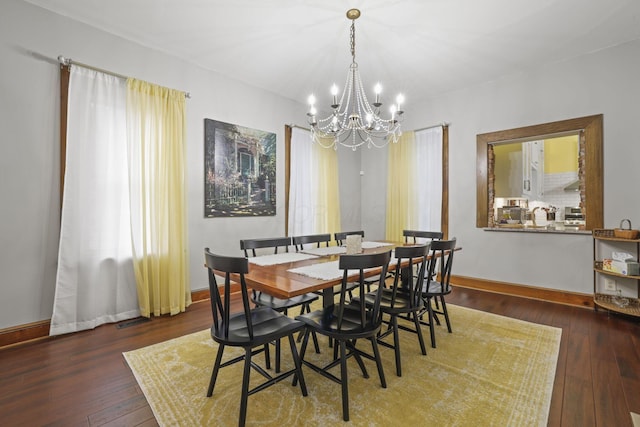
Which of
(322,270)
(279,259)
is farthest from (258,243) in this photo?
(322,270)

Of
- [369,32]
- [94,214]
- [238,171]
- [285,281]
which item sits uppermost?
[369,32]

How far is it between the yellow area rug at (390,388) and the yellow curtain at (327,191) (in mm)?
2705

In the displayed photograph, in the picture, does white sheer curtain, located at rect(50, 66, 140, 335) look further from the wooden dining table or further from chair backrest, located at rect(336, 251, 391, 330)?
chair backrest, located at rect(336, 251, 391, 330)

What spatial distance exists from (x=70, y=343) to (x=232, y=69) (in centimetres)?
333

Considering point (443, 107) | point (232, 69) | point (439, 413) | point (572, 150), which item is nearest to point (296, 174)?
point (232, 69)

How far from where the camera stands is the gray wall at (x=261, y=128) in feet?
8.15

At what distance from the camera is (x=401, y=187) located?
5000 millimetres

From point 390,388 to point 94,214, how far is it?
3.02 metres

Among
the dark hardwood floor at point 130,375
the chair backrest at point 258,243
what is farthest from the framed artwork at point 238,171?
the dark hardwood floor at point 130,375

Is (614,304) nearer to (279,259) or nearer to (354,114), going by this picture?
(354,114)

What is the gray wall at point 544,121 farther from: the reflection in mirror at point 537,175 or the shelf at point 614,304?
the reflection in mirror at point 537,175

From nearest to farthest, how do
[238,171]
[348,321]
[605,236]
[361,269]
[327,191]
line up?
[361,269] < [348,321] < [605,236] < [238,171] < [327,191]

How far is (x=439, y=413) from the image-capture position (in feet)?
5.42

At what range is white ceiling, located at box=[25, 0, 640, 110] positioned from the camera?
101 inches
